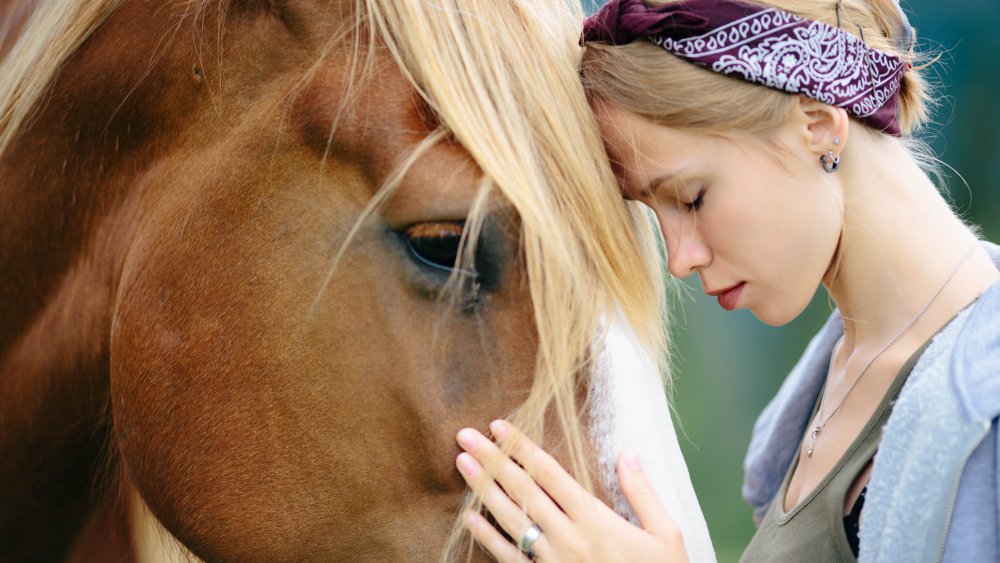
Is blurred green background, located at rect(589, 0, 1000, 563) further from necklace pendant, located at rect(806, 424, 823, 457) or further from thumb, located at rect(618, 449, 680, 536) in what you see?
thumb, located at rect(618, 449, 680, 536)

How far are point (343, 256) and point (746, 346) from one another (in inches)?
114

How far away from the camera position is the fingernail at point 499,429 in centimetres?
99

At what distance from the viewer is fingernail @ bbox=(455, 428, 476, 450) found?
994 mm

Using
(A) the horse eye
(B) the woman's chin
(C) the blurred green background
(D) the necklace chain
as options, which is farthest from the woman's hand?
(C) the blurred green background

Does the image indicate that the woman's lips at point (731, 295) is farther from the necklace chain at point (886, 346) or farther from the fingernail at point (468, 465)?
the fingernail at point (468, 465)

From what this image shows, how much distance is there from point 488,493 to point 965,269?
691mm

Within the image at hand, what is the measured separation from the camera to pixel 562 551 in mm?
953

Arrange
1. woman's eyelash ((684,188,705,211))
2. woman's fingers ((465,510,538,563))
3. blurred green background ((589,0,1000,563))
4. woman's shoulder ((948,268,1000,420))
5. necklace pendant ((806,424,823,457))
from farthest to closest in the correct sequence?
blurred green background ((589,0,1000,563)), necklace pendant ((806,424,823,457)), woman's eyelash ((684,188,705,211)), woman's fingers ((465,510,538,563)), woman's shoulder ((948,268,1000,420))

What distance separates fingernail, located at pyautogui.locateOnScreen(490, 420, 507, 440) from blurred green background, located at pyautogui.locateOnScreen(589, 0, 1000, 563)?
2673mm

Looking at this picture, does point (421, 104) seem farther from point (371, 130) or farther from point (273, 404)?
point (273, 404)

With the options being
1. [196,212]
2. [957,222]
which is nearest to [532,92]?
[196,212]

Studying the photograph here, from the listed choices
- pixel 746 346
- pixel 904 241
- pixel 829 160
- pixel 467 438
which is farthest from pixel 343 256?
pixel 746 346

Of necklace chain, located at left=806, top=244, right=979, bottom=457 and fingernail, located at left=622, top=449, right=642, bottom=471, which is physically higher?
fingernail, located at left=622, top=449, right=642, bottom=471

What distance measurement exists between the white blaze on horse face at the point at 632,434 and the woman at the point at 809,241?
24 mm
